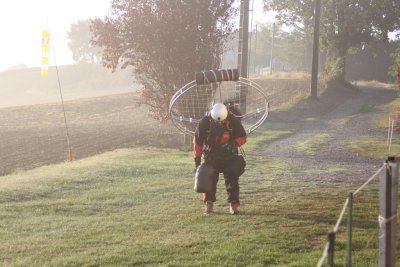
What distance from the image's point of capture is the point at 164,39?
20.7 metres

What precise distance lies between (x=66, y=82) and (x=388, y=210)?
9774 centimetres

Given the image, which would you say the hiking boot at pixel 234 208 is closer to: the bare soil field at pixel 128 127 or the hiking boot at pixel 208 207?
the hiking boot at pixel 208 207

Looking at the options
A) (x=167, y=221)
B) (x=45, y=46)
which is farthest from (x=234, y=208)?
(x=45, y=46)

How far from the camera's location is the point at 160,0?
2084 cm

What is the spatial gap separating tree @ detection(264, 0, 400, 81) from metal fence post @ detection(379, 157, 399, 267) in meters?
42.9

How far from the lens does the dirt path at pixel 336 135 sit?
15547mm

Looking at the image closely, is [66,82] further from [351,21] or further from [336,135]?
[336,135]

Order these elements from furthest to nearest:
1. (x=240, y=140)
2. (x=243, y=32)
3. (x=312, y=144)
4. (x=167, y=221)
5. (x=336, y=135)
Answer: (x=336, y=135) → (x=243, y=32) → (x=312, y=144) → (x=240, y=140) → (x=167, y=221)

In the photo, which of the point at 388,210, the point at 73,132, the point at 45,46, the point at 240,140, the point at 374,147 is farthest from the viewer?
the point at 73,132

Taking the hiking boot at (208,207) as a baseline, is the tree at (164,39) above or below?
above

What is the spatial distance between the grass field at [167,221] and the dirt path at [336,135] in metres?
1.54

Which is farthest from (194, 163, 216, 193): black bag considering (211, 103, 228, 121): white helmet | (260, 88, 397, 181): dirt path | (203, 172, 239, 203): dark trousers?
(260, 88, 397, 181): dirt path

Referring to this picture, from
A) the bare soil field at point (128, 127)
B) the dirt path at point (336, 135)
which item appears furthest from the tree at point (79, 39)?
the dirt path at point (336, 135)

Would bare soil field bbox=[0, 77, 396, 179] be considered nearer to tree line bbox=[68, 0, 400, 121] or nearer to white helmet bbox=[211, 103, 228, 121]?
tree line bbox=[68, 0, 400, 121]
